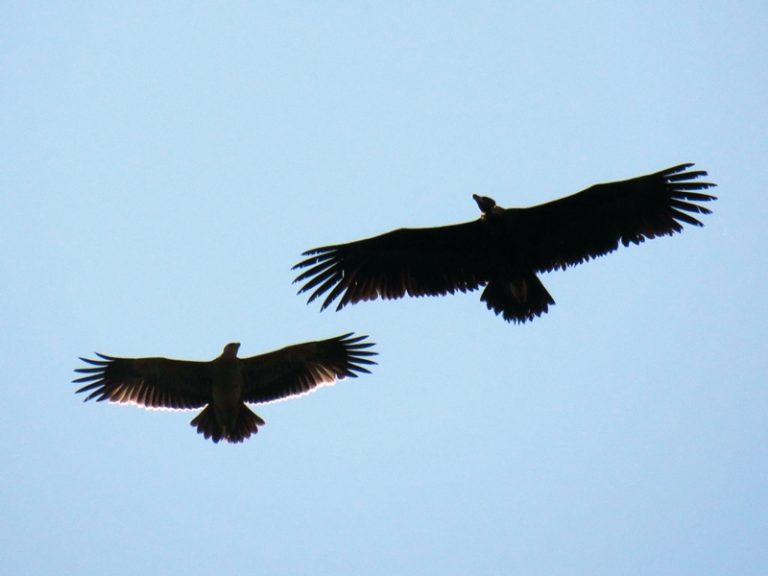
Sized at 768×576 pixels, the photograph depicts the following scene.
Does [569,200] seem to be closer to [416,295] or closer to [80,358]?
[416,295]

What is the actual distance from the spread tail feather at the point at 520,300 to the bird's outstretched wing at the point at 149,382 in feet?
11.5

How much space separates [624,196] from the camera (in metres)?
13.1

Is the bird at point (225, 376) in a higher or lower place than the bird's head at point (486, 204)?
lower

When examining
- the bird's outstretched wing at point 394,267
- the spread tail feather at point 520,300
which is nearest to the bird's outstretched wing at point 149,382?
the bird's outstretched wing at point 394,267

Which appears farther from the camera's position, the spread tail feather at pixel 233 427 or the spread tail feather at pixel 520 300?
the spread tail feather at pixel 233 427

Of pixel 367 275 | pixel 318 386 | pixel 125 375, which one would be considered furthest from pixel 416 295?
pixel 125 375

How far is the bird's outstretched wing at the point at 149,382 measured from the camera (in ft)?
45.4

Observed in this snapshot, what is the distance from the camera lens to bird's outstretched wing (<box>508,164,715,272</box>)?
13.0 m

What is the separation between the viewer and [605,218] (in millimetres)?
13258

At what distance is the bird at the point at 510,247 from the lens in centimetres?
1308

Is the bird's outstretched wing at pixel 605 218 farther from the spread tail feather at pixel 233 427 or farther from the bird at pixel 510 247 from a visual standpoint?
the spread tail feather at pixel 233 427

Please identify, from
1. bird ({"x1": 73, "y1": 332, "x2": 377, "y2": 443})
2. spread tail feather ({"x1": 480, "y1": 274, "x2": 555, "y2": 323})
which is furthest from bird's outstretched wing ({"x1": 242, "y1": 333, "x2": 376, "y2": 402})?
spread tail feather ({"x1": 480, "y1": 274, "x2": 555, "y2": 323})

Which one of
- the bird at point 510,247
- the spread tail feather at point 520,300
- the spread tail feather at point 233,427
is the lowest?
the spread tail feather at point 233,427

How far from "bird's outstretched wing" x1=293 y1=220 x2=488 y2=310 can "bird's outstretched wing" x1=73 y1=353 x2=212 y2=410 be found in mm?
1719
